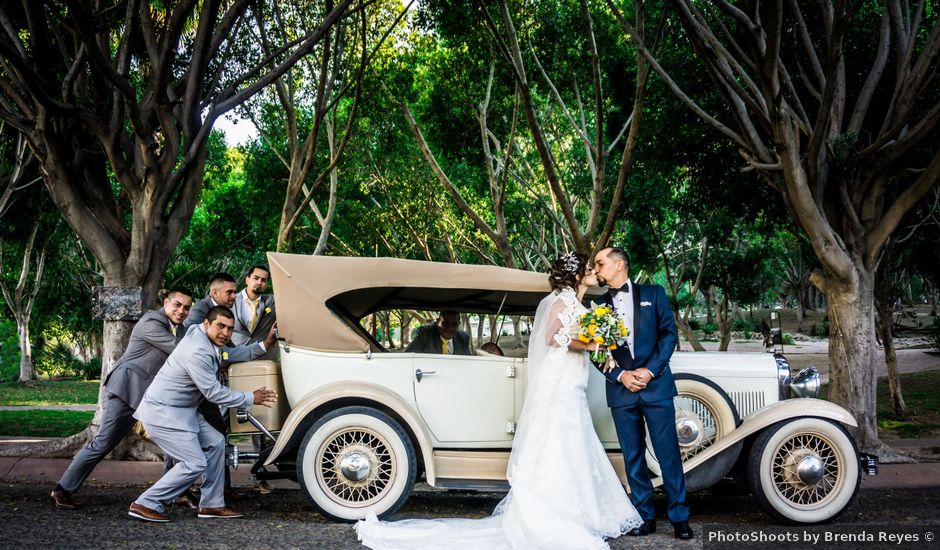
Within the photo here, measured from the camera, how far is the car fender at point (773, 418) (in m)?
5.79

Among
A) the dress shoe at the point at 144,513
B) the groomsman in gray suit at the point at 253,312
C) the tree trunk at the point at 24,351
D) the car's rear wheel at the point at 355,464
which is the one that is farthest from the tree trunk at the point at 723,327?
the tree trunk at the point at 24,351

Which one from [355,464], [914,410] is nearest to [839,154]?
[355,464]

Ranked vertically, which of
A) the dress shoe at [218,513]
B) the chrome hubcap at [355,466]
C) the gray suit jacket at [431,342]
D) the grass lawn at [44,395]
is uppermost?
the gray suit jacket at [431,342]

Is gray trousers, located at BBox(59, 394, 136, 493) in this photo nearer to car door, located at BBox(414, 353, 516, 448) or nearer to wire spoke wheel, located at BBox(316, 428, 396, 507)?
wire spoke wheel, located at BBox(316, 428, 396, 507)

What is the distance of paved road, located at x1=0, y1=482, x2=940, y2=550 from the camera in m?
5.34

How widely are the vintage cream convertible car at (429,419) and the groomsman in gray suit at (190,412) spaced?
0.26 meters

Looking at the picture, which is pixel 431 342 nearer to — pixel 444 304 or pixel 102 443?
pixel 444 304

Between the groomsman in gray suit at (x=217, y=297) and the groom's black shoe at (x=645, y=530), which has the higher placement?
the groomsman in gray suit at (x=217, y=297)

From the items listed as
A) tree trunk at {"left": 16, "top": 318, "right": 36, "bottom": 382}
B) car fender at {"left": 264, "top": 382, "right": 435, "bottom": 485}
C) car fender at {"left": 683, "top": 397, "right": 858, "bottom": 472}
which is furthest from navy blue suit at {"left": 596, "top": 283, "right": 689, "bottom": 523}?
tree trunk at {"left": 16, "top": 318, "right": 36, "bottom": 382}

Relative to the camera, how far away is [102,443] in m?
6.36

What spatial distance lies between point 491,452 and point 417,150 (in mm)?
16573

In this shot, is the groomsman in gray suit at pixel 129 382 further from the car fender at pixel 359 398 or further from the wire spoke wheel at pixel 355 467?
the wire spoke wheel at pixel 355 467

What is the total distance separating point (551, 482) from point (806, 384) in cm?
246

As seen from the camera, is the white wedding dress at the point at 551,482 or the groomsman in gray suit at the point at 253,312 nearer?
the white wedding dress at the point at 551,482
